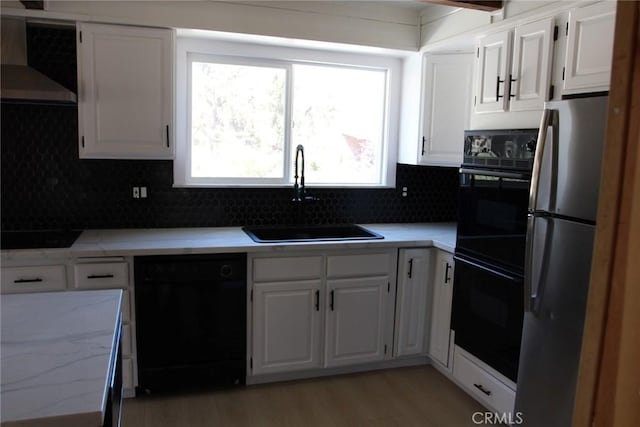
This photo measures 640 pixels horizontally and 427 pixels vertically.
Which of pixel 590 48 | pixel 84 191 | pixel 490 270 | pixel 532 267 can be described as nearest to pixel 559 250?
pixel 532 267

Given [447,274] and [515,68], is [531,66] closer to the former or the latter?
[515,68]

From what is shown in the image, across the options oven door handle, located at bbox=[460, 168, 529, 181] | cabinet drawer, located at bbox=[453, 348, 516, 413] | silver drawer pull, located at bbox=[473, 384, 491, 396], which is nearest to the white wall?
oven door handle, located at bbox=[460, 168, 529, 181]

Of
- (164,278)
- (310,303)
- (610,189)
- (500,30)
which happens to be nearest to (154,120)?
(164,278)

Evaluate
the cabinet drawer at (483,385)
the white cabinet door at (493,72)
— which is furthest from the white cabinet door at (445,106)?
the cabinet drawer at (483,385)

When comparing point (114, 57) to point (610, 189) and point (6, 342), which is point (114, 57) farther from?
point (610, 189)

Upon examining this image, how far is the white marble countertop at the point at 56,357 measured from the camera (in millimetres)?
958

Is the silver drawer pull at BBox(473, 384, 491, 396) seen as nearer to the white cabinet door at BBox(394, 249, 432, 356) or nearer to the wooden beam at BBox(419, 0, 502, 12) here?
the white cabinet door at BBox(394, 249, 432, 356)

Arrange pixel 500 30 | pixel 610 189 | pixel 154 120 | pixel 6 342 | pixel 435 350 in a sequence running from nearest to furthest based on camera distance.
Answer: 1. pixel 610 189
2. pixel 6 342
3. pixel 500 30
4. pixel 154 120
5. pixel 435 350

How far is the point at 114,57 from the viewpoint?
111 inches

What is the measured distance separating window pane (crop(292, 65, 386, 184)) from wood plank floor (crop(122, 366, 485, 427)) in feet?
4.92

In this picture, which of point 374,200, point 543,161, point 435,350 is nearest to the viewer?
point 543,161

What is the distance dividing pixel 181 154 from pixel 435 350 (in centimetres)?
218

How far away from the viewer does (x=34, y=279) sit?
8.45 feet

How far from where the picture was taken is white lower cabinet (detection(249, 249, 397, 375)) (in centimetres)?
297
